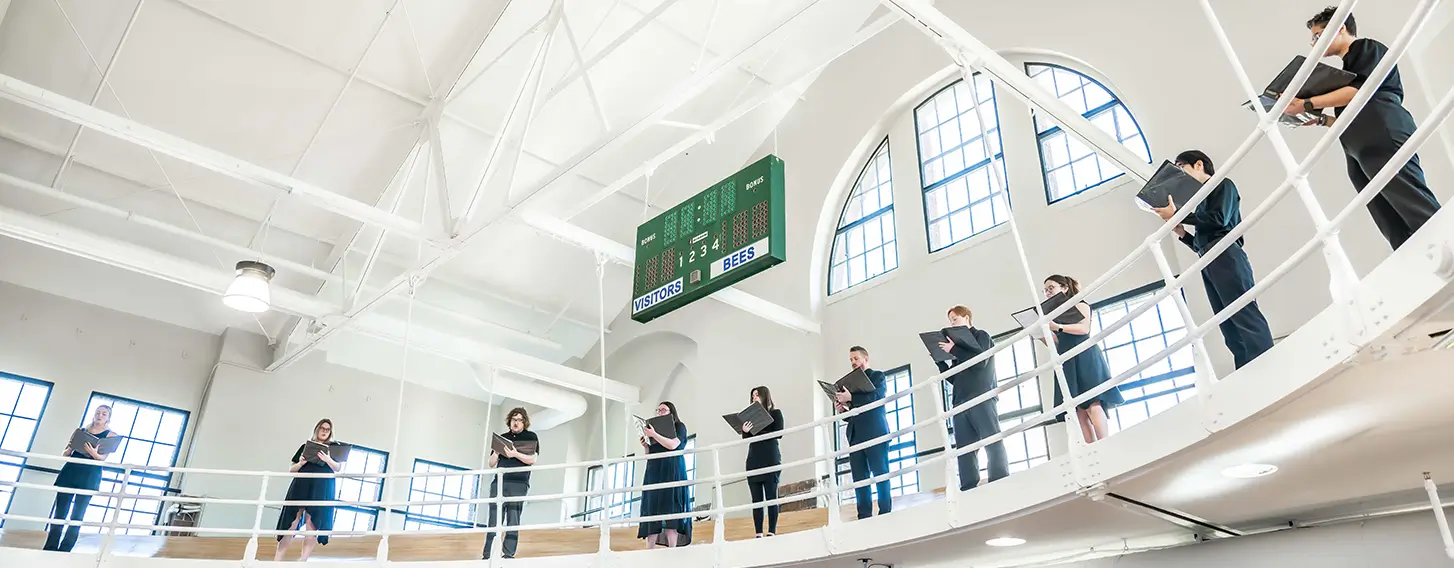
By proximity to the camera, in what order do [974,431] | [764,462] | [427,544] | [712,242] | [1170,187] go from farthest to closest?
[427,544], [712,242], [764,462], [974,431], [1170,187]

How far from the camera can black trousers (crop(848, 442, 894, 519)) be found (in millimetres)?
7152

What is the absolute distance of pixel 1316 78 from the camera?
4.09 meters

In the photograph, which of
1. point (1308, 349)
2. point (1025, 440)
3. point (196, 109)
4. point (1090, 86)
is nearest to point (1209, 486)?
point (1308, 349)

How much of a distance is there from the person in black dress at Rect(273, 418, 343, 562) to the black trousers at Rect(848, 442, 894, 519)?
17.5 feet

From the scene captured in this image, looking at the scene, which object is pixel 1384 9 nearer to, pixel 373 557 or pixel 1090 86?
pixel 1090 86

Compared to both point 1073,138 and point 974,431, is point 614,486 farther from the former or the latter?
point 974,431

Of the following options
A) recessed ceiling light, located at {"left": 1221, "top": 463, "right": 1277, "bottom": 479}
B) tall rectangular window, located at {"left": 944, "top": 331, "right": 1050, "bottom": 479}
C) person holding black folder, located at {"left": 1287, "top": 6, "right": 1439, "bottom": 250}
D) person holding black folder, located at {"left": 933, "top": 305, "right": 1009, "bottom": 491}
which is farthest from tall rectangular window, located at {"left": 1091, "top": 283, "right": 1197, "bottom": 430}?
person holding black folder, located at {"left": 1287, "top": 6, "right": 1439, "bottom": 250}

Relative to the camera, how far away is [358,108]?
12.3m

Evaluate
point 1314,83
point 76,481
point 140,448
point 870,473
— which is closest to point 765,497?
point 870,473

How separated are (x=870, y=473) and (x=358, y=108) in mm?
8945

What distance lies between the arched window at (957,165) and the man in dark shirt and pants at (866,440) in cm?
412

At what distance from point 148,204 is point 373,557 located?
24.2ft

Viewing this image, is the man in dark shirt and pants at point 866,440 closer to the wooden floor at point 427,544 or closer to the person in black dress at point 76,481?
the wooden floor at point 427,544

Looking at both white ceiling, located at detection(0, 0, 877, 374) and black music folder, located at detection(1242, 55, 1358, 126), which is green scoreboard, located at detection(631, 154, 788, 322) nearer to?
→ white ceiling, located at detection(0, 0, 877, 374)
